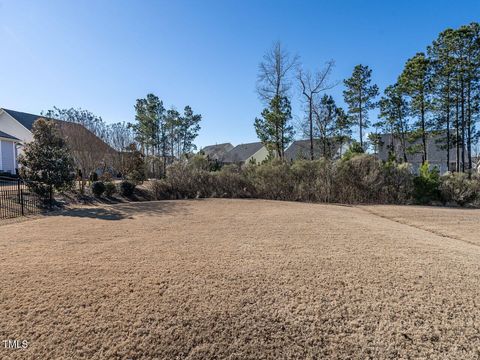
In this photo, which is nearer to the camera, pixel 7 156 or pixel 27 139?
pixel 7 156

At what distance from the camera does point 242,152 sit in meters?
40.3

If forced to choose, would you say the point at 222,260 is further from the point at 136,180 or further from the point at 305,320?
the point at 136,180

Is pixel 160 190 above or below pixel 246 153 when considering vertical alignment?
below

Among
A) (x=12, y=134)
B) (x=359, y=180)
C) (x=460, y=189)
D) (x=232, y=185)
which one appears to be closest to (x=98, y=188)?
(x=232, y=185)

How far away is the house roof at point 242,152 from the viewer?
38875 millimetres

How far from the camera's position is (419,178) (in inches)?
466

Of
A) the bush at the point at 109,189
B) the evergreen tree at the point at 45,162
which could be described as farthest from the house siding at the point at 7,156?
the bush at the point at 109,189

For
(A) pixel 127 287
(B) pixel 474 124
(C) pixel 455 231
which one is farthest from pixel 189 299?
(B) pixel 474 124

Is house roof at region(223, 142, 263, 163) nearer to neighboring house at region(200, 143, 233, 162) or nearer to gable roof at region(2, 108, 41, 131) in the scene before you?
neighboring house at region(200, 143, 233, 162)

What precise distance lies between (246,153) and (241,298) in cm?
3723

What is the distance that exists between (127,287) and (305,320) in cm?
204

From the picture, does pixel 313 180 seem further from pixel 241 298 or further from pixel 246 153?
pixel 246 153

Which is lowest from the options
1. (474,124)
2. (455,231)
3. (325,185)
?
(455,231)

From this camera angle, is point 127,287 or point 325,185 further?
point 325,185
